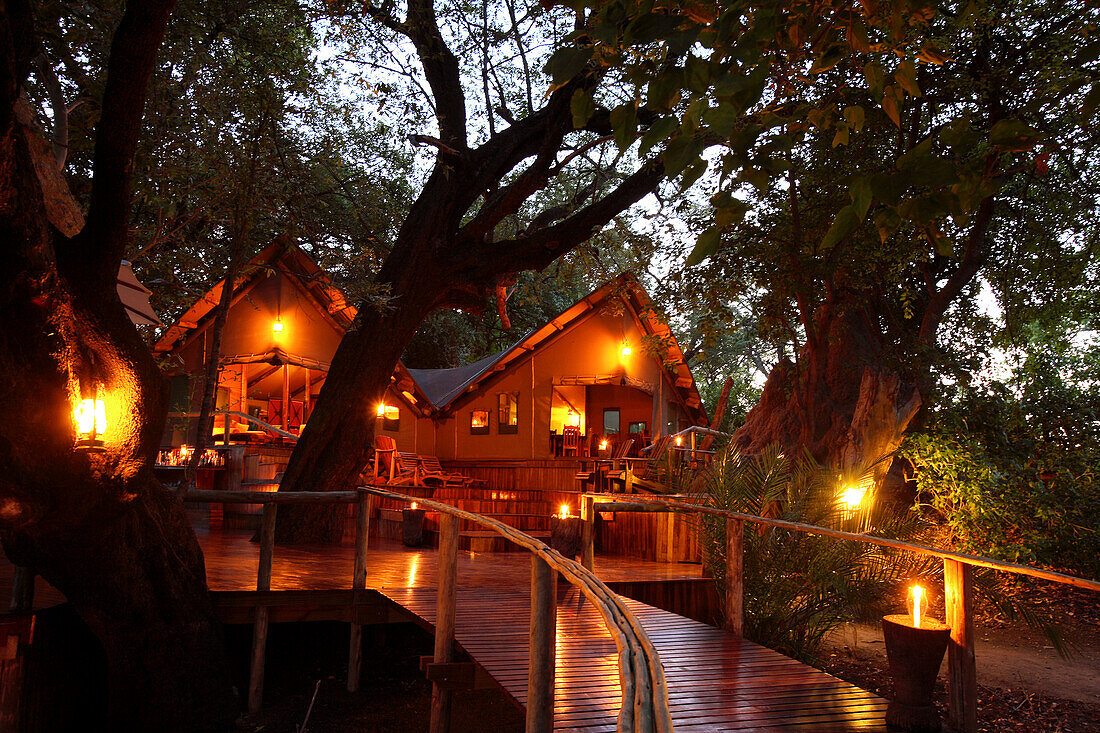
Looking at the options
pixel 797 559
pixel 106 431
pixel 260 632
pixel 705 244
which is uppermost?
pixel 705 244

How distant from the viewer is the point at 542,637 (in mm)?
3117

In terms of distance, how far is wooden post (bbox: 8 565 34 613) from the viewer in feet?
21.1

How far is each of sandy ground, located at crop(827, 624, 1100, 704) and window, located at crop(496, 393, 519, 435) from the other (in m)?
11.2

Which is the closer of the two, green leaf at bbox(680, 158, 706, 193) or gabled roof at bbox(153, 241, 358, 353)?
green leaf at bbox(680, 158, 706, 193)

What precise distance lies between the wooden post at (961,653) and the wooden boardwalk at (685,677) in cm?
39

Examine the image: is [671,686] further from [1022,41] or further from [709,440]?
[709,440]

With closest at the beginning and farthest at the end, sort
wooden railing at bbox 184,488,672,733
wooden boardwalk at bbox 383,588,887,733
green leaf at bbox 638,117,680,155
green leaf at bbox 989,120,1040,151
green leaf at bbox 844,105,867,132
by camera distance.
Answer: wooden railing at bbox 184,488,672,733, green leaf at bbox 638,117,680,155, green leaf at bbox 989,120,1040,151, green leaf at bbox 844,105,867,132, wooden boardwalk at bbox 383,588,887,733

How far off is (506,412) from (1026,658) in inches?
512

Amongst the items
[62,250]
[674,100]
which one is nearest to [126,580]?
[62,250]

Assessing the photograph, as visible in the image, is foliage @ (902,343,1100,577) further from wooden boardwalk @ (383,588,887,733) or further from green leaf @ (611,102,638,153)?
green leaf @ (611,102,638,153)

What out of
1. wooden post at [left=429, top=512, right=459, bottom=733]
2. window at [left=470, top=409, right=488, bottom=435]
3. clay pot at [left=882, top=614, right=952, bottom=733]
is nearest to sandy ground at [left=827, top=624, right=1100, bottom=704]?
clay pot at [left=882, top=614, right=952, bottom=733]

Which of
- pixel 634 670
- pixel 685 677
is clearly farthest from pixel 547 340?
pixel 634 670

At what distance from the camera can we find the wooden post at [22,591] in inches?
253

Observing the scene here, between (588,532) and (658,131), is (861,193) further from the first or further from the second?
(588,532)
